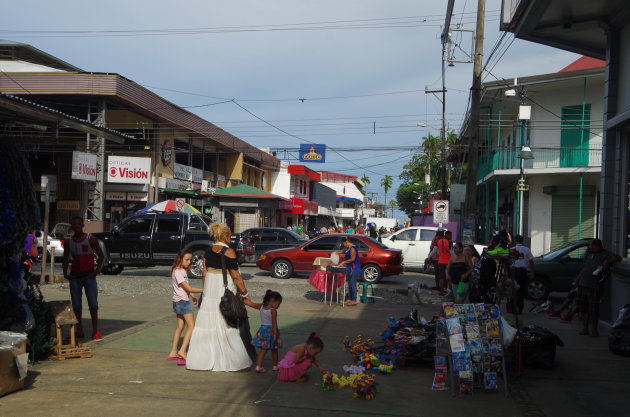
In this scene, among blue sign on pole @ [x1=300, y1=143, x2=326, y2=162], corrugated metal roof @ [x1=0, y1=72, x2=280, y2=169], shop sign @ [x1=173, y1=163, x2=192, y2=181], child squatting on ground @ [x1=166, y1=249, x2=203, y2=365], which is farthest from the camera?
blue sign on pole @ [x1=300, y1=143, x2=326, y2=162]

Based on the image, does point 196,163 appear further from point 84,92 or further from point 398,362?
point 398,362

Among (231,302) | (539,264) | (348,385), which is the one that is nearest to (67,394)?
(231,302)

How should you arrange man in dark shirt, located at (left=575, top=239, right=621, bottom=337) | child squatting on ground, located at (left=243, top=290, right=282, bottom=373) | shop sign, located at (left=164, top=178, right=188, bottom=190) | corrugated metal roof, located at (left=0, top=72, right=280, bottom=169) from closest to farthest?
1. child squatting on ground, located at (left=243, top=290, right=282, bottom=373)
2. man in dark shirt, located at (left=575, top=239, right=621, bottom=337)
3. corrugated metal roof, located at (left=0, top=72, right=280, bottom=169)
4. shop sign, located at (left=164, top=178, right=188, bottom=190)

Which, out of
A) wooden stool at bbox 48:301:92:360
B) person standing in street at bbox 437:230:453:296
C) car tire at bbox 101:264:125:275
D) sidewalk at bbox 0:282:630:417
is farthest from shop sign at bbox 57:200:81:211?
wooden stool at bbox 48:301:92:360

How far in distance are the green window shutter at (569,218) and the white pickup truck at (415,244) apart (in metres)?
6.81

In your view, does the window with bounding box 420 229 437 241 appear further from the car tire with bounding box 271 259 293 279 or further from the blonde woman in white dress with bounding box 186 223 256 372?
the blonde woman in white dress with bounding box 186 223 256 372

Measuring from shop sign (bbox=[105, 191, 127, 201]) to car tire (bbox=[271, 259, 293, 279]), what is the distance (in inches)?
588

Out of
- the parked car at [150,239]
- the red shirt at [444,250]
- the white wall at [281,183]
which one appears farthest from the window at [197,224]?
the white wall at [281,183]

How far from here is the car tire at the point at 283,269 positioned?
18312 mm

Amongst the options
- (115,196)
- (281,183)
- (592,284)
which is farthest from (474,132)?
(281,183)

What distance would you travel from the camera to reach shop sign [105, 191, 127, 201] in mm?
30344

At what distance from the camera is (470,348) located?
6.41 metres

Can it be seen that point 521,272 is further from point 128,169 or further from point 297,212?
point 297,212

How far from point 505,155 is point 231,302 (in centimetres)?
2315
